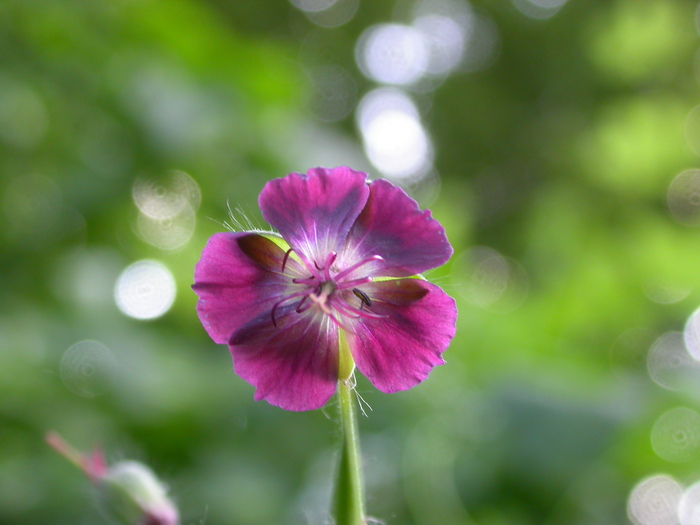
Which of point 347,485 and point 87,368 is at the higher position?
point 87,368

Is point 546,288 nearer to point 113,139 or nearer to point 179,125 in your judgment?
point 179,125

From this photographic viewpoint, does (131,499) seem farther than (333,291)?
Yes

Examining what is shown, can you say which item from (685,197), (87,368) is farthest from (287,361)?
(685,197)

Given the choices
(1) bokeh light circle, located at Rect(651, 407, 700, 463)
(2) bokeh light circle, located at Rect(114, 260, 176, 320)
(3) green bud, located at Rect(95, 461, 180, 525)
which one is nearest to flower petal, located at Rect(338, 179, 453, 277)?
(3) green bud, located at Rect(95, 461, 180, 525)

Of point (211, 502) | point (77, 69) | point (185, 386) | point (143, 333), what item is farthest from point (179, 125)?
point (211, 502)

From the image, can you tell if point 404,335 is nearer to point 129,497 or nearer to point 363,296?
point 363,296

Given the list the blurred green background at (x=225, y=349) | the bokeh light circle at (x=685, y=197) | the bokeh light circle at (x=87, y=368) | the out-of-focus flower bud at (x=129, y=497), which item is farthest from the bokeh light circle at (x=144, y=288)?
the bokeh light circle at (x=685, y=197)

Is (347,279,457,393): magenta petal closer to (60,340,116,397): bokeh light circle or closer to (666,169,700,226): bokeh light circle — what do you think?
(60,340,116,397): bokeh light circle
